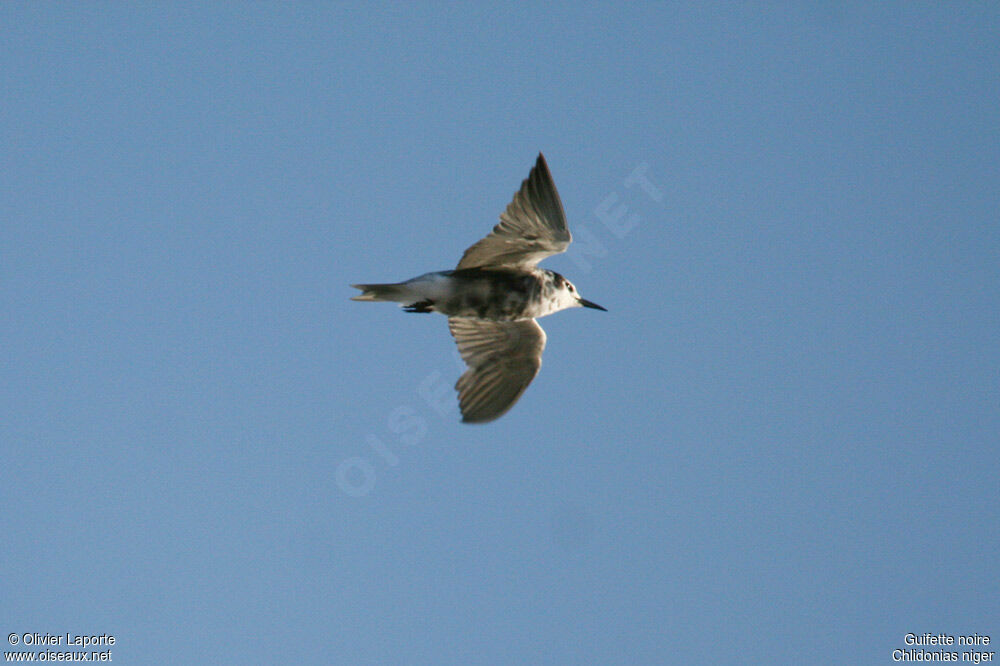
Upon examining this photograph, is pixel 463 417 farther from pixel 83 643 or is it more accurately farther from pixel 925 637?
pixel 925 637

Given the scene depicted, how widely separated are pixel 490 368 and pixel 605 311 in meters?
1.39

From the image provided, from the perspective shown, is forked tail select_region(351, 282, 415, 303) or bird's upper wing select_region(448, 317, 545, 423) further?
bird's upper wing select_region(448, 317, 545, 423)

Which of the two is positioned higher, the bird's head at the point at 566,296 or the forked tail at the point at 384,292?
the bird's head at the point at 566,296

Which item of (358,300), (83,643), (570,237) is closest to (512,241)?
(570,237)

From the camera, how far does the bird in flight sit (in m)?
10.1

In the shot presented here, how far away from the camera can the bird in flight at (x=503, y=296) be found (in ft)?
33.1

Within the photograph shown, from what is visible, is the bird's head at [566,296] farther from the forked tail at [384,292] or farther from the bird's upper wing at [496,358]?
the forked tail at [384,292]

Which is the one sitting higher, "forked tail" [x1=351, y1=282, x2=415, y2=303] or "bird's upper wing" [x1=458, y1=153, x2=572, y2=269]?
"bird's upper wing" [x1=458, y1=153, x2=572, y2=269]

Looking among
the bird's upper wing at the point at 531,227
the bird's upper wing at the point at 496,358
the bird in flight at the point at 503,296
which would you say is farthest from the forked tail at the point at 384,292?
the bird's upper wing at the point at 496,358

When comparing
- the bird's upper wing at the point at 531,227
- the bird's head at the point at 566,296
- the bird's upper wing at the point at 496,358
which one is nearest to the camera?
the bird's upper wing at the point at 531,227

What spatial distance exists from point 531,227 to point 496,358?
84.6 inches

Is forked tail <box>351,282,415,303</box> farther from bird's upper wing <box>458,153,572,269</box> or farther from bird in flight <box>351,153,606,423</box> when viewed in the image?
bird's upper wing <box>458,153,572,269</box>

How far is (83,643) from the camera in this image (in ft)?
37.1

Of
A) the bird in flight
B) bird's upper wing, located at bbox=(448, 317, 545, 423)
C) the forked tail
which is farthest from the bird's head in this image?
the forked tail
